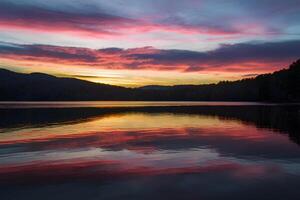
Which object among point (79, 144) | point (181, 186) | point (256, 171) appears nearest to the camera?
point (181, 186)

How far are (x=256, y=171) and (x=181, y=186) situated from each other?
5.41m

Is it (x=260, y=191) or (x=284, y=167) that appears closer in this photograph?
(x=260, y=191)

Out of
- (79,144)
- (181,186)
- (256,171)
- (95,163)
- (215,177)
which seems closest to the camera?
(181,186)

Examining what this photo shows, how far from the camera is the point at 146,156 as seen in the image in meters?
24.0

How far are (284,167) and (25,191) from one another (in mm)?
14027

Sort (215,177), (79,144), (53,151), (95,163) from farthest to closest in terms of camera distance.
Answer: (79,144) → (53,151) → (95,163) → (215,177)

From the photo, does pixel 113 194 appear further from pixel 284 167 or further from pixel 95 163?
pixel 284 167

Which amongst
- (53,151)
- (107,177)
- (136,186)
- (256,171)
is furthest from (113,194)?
(53,151)

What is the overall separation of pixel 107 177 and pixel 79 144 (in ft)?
42.1

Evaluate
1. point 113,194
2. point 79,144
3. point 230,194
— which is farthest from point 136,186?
point 79,144

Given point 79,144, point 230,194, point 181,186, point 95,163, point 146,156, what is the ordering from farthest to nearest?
point 79,144
point 146,156
point 95,163
point 181,186
point 230,194

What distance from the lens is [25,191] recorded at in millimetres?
15102

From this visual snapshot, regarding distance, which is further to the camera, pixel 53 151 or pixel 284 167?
pixel 53 151

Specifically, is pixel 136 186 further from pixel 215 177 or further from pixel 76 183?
pixel 215 177
